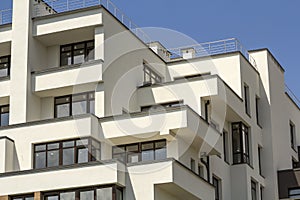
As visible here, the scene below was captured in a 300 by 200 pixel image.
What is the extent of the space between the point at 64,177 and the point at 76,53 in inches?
331

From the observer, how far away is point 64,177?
3769cm

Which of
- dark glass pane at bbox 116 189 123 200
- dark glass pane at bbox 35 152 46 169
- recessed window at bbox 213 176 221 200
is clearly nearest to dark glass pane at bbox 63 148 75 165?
dark glass pane at bbox 35 152 46 169

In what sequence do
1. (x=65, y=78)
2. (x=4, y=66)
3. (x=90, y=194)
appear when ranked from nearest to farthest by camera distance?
(x=90, y=194) < (x=65, y=78) < (x=4, y=66)

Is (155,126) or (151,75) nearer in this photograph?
(155,126)

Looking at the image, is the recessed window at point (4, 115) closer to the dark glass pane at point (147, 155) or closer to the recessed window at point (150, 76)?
the recessed window at point (150, 76)

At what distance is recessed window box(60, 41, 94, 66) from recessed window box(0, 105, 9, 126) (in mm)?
3671

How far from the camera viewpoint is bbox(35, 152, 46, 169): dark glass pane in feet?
130

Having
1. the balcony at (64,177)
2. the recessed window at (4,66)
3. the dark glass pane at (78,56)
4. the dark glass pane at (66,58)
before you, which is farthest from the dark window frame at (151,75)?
the balcony at (64,177)

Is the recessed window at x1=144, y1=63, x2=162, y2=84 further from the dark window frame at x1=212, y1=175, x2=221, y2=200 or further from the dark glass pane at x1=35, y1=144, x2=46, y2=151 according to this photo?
the dark glass pane at x1=35, y1=144, x2=46, y2=151

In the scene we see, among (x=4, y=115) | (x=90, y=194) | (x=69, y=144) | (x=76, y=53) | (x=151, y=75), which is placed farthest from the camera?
(x=151, y=75)

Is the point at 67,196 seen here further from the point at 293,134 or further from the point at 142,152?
the point at 293,134

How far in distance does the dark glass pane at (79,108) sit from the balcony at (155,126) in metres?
2.15

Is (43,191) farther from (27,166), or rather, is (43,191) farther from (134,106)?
(134,106)

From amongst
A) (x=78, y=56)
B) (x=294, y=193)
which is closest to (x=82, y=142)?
(x=78, y=56)
